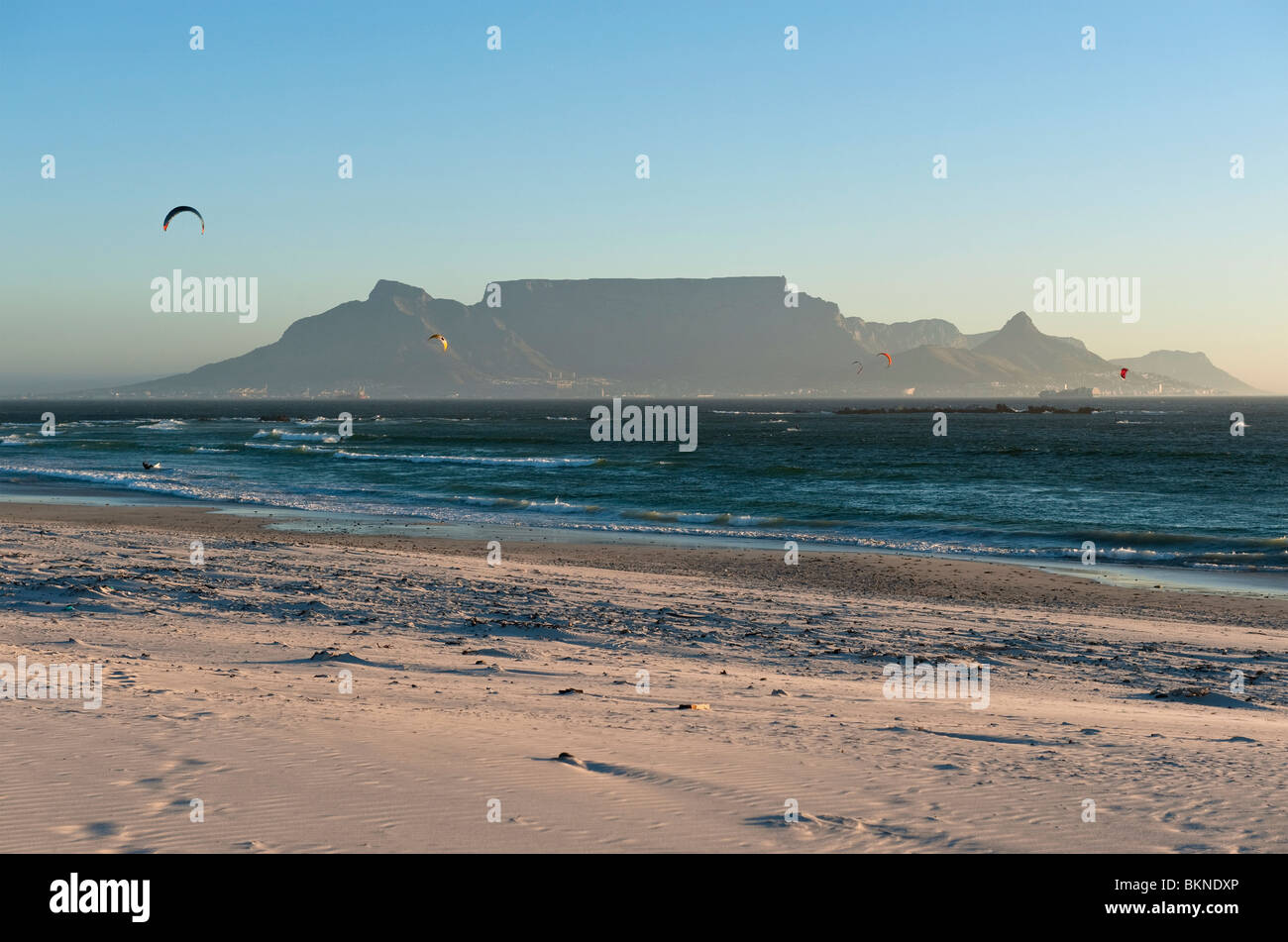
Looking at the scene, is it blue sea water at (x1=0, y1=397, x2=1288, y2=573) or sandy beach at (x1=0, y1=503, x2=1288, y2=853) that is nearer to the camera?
sandy beach at (x1=0, y1=503, x2=1288, y2=853)

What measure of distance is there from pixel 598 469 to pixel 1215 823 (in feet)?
169

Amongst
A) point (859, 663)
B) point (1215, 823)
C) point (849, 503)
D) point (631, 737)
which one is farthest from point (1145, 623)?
point (849, 503)

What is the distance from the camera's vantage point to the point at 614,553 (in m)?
26.4

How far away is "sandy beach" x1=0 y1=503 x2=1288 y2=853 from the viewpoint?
6.40m

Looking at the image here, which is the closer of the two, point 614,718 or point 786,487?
point 614,718

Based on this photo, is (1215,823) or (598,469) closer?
(1215,823)

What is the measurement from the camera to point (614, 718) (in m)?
9.46

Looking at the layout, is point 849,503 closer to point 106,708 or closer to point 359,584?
point 359,584

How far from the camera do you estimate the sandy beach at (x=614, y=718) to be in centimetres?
640

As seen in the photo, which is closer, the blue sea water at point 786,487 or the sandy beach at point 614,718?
the sandy beach at point 614,718
